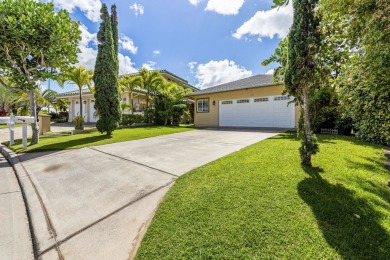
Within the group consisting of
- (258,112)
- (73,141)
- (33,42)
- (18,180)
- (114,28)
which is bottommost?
(18,180)

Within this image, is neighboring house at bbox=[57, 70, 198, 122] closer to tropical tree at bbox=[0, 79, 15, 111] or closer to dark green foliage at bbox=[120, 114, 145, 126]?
dark green foliage at bbox=[120, 114, 145, 126]

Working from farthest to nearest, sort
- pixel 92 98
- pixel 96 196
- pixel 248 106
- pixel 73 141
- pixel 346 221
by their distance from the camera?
pixel 92 98 → pixel 248 106 → pixel 73 141 → pixel 96 196 → pixel 346 221

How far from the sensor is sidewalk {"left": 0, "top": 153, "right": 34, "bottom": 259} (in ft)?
7.29

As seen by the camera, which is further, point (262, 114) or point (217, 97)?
point (217, 97)

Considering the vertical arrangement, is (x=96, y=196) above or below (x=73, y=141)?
below

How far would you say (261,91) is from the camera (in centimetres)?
1446

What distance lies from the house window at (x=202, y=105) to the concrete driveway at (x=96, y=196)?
1253 cm

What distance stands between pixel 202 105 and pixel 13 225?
55.3 ft

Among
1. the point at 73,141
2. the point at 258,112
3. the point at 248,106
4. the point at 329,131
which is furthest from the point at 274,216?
the point at 248,106

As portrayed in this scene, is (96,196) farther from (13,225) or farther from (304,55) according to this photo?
(304,55)

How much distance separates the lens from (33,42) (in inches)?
283

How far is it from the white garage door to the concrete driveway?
9.46 m

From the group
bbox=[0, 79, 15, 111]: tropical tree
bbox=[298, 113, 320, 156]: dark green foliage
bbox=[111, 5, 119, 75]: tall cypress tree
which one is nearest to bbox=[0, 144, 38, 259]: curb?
bbox=[298, 113, 320, 156]: dark green foliage

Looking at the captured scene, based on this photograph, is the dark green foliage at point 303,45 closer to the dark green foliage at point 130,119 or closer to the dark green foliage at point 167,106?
the dark green foliage at point 167,106
